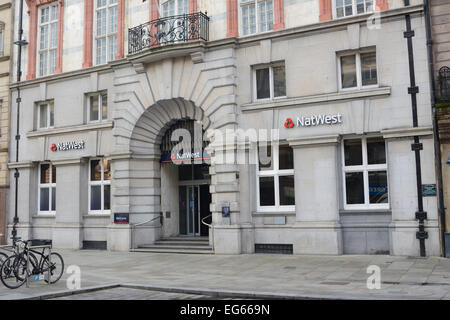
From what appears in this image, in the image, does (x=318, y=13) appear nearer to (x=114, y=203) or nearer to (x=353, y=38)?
(x=353, y=38)

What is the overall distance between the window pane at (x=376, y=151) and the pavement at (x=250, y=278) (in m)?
3.16

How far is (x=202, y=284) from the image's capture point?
11.5 m

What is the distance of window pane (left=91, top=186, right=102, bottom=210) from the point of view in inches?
863

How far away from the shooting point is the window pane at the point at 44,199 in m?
23.5

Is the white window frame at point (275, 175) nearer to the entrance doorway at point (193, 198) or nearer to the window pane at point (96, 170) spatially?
the entrance doorway at point (193, 198)

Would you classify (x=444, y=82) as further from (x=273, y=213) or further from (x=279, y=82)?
(x=273, y=213)

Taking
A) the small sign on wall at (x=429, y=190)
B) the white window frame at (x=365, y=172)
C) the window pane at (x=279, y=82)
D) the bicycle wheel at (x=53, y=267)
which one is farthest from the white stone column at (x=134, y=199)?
the small sign on wall at (x=429, y=190)

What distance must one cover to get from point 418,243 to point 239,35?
968 centimetres

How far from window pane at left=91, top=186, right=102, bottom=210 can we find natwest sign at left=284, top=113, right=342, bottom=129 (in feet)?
30.2

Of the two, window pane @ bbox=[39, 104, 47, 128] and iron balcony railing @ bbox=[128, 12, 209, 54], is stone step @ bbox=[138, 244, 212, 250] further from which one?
window pane @ bbox=[39, 104, 47, 128]
